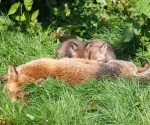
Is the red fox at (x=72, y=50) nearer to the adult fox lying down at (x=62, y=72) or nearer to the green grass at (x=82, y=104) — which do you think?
the adult fox lying down at (x=62, y=72)

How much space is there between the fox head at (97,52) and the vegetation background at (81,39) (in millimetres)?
450

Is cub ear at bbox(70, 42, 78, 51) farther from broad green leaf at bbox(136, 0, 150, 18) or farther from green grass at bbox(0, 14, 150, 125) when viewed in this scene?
broad green leaf at bbox(136, 0, 150, 18)

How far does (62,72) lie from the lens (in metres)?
5.84

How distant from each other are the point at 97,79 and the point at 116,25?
2574mm

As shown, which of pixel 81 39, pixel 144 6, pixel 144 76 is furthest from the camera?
pixel 81 39

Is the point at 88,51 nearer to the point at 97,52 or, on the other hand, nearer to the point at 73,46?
the point at 97,52

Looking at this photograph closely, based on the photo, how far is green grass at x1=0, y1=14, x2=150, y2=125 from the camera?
484cm

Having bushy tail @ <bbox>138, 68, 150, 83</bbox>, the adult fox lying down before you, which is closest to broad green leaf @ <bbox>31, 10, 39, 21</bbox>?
the adult fox lying down

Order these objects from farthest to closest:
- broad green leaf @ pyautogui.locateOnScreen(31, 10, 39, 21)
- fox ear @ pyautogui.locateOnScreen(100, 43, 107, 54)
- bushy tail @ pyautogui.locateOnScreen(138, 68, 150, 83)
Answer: broad green leaf @ pyautogui.locateOnScreen(31, 10, 39, 21), fox ear @ pyautogui.locateOnScreen(100, 43, 107, 54), bushy tail @ pyautogui.locateOnScreen(138, 68, 150, 83)

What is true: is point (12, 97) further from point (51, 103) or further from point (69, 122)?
point (69, 122)

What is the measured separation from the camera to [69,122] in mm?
4793

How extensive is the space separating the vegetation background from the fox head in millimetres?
450

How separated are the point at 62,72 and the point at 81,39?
2.32 meters

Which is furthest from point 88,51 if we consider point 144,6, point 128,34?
point 144,6
